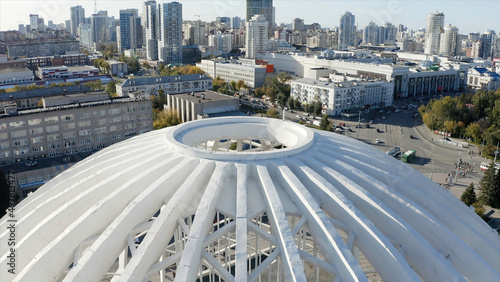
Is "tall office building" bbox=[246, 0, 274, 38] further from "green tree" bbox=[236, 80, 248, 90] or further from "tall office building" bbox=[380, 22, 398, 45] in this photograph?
"green tree" bbox=[236, 80, 248, 90]

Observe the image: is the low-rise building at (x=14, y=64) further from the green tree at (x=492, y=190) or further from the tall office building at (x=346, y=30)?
the tall office building at (x=346, y=30)

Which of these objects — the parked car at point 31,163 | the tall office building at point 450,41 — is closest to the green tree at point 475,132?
the parked car at point 31,163

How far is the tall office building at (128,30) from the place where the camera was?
322ft

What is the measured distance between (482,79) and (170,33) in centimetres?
4881

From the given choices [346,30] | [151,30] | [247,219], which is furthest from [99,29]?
[247,219]

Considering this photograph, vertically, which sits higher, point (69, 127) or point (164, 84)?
point (164, 84)

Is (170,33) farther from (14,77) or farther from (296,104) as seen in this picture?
(296,104)

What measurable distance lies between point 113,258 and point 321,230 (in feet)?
10.5

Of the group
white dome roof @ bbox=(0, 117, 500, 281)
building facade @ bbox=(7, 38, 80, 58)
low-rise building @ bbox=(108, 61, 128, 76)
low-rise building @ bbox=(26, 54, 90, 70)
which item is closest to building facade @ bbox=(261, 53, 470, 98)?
low-rise building @ bbox=(108, 61, 128, 76)

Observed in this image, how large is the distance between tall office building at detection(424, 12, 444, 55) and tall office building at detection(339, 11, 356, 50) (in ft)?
54.7

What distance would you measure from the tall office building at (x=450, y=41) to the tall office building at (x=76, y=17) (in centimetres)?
9352

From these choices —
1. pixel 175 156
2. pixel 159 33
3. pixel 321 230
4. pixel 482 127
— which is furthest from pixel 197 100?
pixel 159 33

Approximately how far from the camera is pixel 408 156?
2956cm

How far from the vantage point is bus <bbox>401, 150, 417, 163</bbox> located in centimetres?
2936
